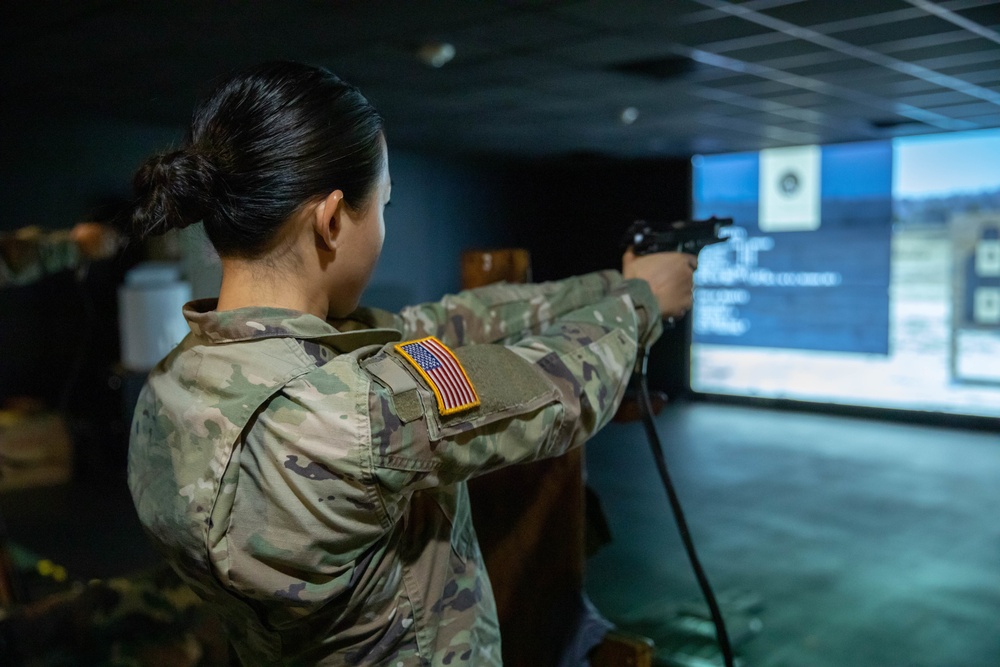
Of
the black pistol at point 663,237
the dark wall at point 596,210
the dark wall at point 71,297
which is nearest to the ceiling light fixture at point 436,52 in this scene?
the dark wall at point 71,297

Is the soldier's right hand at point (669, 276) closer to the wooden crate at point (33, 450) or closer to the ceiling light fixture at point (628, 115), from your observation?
the ceiling light fixture at point (628, 115)

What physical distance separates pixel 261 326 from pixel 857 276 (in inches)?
242

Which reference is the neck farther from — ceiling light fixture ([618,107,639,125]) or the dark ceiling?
ceiling light fixture ([618,107,639,125])

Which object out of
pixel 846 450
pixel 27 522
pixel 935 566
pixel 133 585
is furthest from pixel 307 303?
pixel 846 450

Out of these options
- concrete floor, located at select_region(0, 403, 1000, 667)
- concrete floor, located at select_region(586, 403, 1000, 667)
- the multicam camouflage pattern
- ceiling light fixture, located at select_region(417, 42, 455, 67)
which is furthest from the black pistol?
the multicam camouflage pattern

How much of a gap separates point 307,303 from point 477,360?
7.1 inches

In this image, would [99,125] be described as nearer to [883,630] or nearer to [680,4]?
[680,4]

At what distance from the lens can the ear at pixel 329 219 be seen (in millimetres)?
740

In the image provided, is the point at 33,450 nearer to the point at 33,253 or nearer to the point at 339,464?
the point at 33,253

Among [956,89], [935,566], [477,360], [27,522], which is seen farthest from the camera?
[956,89]

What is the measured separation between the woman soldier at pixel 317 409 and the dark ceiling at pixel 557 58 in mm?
1444

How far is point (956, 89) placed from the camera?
4.14m

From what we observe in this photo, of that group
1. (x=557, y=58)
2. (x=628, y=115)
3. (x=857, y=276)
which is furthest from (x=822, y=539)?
(x=857, y=276)

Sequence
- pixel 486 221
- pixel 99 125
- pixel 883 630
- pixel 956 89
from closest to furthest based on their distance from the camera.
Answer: pixel 883 630, pixel 956 89, pixel 99 125, pixel 486 221
